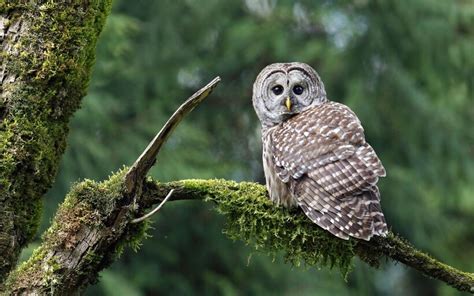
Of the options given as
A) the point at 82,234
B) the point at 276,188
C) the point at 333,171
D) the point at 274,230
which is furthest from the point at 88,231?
the point at 333,171

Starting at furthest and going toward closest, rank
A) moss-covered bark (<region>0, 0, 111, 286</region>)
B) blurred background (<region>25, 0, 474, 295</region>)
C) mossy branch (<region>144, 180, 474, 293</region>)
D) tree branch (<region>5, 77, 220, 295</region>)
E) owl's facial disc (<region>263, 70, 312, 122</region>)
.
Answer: blurred background (<region>25, 0, 474, 295</region>), owl's facial disc (<region>263, 70, 312, 122</region>), mossy branch (<region>144, 180, 474, 293</region>), moss-covered bark (<region>0, 0, 111, 286</region>), tree branch (<region>5, 77, 220, 295</region>)

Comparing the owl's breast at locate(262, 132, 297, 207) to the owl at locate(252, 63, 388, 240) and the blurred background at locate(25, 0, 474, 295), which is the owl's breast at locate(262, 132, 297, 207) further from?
the blurred background at locate(25, 0, 474, 295)

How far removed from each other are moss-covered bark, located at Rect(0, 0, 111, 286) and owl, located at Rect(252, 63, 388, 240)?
1.32m

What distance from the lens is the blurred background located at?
12578 mm

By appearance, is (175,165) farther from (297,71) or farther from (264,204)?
(264,204)

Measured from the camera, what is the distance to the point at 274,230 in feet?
15.2

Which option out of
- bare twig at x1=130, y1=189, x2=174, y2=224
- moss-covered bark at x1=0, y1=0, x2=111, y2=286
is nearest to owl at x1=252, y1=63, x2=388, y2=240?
bare twig at x1=130, y1=189, x2=174, y2=224

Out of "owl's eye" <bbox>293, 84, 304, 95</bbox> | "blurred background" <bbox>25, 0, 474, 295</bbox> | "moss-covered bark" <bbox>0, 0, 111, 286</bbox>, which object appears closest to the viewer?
"moss-covered bark" <bbox>0, 0, 111, 286</bbox>

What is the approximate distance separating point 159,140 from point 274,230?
1.03 metres

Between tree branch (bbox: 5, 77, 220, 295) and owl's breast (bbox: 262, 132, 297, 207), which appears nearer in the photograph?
tree branch (bbox: 5, 77, 220, 295)

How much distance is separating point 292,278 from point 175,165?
2.60m

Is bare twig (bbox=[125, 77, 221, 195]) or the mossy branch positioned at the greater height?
bare twig (bbox=[125, 77, 221, 195])

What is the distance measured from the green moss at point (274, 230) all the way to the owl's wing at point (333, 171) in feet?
0.34

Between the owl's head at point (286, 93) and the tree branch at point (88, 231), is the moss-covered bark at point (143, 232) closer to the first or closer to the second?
the tree branch at point (88, 231)
